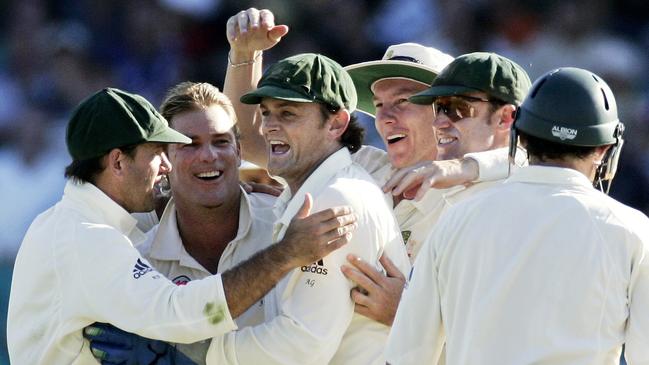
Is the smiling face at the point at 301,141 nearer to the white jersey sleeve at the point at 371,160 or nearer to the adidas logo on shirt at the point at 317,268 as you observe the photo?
the adidas logo on shirt at the point at 317,268

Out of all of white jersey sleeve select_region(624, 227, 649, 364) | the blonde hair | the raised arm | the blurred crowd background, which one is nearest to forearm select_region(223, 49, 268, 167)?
the raised arm

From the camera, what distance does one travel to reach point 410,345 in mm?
3465

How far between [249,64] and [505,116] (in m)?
1.36

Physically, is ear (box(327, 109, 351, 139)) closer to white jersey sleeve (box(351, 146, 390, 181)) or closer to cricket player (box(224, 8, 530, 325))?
cricket player (box(224, 8, 530, 325))

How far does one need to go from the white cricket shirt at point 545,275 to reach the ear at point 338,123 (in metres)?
0.94

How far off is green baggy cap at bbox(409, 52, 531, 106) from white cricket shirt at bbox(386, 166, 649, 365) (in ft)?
3.02

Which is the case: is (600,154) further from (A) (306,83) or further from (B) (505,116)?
(A) (306,83)

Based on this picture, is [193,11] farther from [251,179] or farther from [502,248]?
[502,248]

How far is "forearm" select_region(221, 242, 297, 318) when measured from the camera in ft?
12.8

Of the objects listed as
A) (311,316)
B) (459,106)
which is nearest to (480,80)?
(459,106)

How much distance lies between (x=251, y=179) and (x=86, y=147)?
1402mm

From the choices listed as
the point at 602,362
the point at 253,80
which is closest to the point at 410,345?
the point at 602,362

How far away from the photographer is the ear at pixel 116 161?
13.9 ft

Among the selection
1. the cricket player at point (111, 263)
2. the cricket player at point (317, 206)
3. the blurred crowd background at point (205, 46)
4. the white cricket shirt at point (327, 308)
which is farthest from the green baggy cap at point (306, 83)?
the blurred crowd background at point (205, 46)
